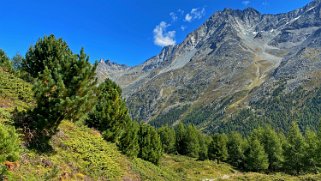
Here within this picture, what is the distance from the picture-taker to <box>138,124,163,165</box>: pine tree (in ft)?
168

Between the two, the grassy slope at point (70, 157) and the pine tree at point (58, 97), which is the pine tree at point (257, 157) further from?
the pine tree at point (58, 97)

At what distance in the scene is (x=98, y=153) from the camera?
1310 inches

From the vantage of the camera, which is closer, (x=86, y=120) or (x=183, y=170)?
(x=86, y=120)

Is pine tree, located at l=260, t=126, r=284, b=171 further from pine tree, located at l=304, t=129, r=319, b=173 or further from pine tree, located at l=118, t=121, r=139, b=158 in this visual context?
pine tree, located at l=118, t=121, r=139, b=158

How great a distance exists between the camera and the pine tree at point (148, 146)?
51.1 m

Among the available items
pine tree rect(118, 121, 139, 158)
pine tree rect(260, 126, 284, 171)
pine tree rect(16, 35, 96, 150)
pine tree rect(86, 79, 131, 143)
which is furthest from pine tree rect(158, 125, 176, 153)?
pine tree rect(16, 35, 96, 150)

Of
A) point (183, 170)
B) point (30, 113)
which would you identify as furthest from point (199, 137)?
point (30, 113)

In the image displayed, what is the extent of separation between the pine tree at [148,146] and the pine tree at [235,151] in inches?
1715

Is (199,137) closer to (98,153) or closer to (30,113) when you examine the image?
(98,153)

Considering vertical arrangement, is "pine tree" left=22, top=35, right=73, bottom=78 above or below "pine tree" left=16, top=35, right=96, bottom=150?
above

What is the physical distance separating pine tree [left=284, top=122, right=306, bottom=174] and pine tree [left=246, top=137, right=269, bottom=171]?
566 centimetres

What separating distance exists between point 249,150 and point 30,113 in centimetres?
7294

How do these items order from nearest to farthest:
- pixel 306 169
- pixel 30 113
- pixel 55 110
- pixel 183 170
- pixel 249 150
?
pixel 55 110, pixel 30 113, pixel 183 170, pixel 306 169, pixel 249 150

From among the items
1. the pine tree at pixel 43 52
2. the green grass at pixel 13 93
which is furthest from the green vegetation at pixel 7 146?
the pine tree at pixel 43 52
